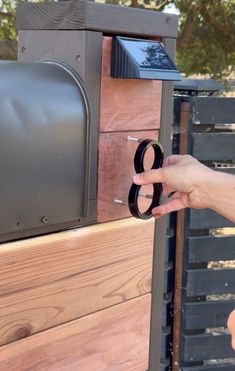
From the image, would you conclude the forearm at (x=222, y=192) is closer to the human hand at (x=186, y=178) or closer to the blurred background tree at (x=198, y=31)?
the human hand at (x=186, y=178)

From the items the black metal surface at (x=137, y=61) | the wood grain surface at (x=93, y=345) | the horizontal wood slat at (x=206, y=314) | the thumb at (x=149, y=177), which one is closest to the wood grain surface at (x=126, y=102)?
the black metal surface at (x=137, y=61)

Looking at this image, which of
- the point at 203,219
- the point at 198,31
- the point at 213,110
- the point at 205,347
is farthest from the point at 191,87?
the point at 198,31

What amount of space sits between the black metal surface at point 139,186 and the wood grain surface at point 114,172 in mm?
47

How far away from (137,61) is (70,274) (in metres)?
0.50

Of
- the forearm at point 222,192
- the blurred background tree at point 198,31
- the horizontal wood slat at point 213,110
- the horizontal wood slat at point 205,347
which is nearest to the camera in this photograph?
the forearm at point 222,192

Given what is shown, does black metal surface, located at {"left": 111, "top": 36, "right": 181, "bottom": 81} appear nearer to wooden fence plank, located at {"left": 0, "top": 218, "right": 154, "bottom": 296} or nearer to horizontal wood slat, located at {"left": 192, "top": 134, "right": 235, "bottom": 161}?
wooden fence plank, located at {"left": 0, "top": 218, "right": 154, "bottom": 296}

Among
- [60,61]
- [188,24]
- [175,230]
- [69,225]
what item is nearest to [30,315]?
[69,225]

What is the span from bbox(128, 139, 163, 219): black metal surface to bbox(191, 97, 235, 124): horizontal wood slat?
106 centimetres

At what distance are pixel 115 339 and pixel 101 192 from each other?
367 millimetres

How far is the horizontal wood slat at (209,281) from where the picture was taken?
2.54 m

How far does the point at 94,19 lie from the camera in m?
1.32

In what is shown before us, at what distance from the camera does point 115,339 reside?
1.47 meters

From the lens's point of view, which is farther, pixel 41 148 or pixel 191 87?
pixel 191 87

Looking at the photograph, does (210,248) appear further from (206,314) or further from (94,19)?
(94,19)
